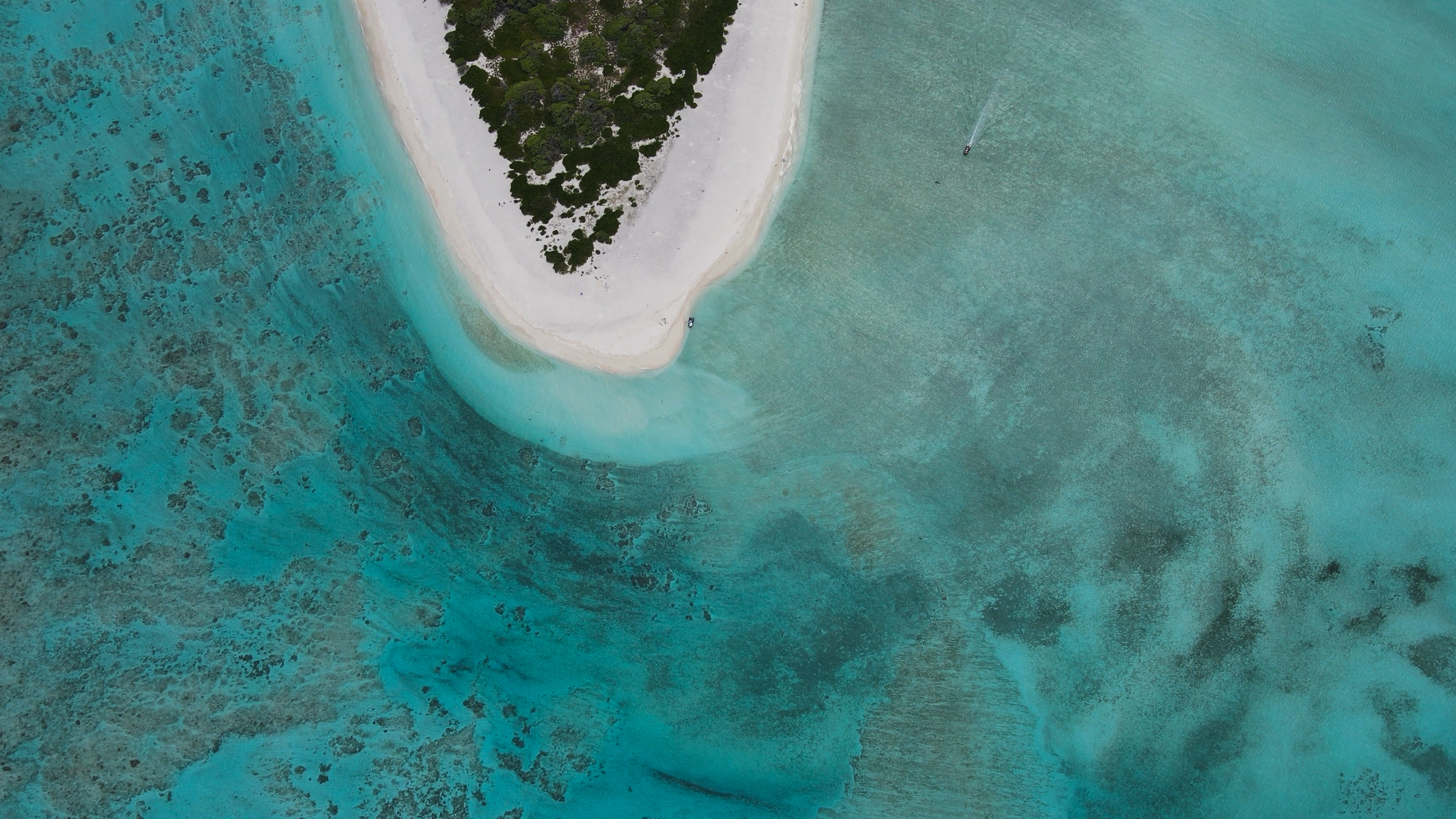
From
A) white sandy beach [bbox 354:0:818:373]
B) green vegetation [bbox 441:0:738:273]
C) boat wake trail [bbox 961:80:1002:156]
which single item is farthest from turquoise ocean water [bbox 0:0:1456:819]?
green vegetation [bbox 441:0:738:273]

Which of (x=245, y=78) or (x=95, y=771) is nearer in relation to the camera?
(x=95, y=771)

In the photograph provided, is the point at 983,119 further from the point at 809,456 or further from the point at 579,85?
the point at 579,85

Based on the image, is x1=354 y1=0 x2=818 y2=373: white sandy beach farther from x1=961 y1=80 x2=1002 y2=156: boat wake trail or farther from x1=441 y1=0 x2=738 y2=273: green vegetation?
x1=961 y1=80 x2=1002 y2=156: boat wake trail

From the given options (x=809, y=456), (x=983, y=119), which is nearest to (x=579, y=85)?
(x=983, y=119)

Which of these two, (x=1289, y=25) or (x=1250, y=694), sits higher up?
(x=1289, y=25)

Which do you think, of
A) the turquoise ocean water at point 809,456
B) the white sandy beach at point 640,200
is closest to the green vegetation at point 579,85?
the white sandy beach at point 640,200

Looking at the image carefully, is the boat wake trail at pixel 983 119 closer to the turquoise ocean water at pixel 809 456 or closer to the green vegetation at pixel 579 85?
the turquoise ocean water at pixel 809 456

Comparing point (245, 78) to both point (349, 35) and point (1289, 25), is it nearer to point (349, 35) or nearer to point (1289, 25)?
point (349, 35)

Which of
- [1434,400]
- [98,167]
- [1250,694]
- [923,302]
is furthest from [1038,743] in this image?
[98,167]
